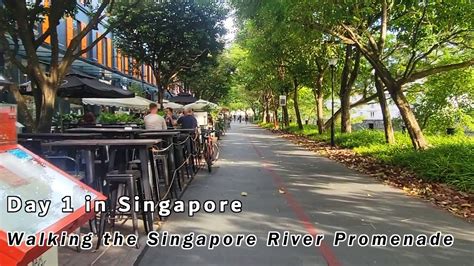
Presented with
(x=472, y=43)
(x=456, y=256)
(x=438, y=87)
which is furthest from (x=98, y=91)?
(x=438, y=87)

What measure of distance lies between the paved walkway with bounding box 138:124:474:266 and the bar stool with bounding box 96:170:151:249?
565mm

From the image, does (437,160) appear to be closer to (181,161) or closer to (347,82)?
(181,161)

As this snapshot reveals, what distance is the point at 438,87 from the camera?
1081 inches

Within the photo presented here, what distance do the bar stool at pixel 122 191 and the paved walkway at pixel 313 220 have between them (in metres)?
0.57

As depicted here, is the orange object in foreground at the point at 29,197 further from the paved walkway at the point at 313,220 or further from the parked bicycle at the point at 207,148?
the parked bicycle at the point at 207,148

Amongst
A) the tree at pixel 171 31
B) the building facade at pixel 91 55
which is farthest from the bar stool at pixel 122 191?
the tree at pixel 171 31

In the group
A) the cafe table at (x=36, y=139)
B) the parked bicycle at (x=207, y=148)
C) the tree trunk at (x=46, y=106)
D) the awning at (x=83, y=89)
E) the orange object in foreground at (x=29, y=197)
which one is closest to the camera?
the orange object in foreground at (x=29, y=197)

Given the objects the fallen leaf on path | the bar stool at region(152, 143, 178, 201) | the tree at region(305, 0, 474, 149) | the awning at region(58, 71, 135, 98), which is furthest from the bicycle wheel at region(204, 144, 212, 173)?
the tree at region(305, 0, 474, 149)

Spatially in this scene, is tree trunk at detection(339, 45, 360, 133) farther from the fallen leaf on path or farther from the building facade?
the building facade

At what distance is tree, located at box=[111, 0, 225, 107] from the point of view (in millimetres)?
23875

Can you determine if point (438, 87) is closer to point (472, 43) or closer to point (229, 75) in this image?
point (472, 43)

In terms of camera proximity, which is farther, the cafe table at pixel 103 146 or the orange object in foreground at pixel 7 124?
the cafe table at pixel 103 146

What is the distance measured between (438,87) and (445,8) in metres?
14.8

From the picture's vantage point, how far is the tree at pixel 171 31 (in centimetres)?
2388
